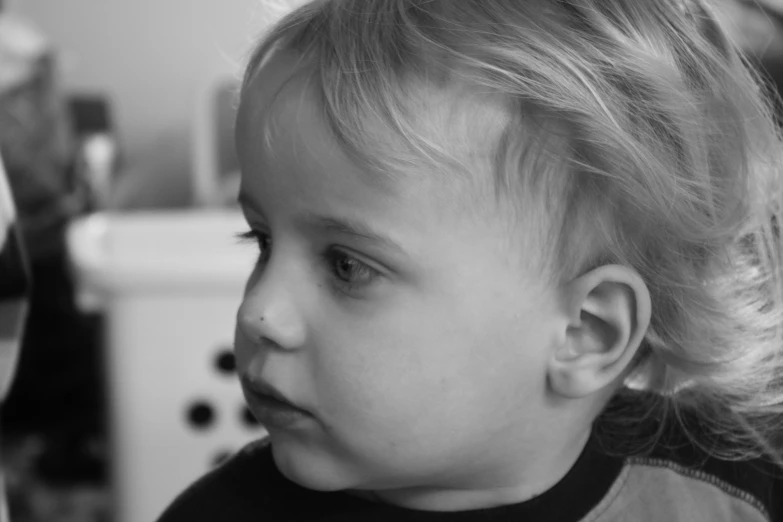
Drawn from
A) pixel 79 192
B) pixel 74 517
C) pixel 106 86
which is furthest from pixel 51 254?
pixel 106 86

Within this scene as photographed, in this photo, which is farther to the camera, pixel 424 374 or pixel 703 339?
pixel 703 339

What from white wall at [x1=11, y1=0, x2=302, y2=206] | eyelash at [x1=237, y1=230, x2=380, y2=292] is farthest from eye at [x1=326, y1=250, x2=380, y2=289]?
white wall at [x1=11, y1=0, x2=302, y2=206]

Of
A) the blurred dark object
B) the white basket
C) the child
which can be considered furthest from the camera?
the blurred dark object

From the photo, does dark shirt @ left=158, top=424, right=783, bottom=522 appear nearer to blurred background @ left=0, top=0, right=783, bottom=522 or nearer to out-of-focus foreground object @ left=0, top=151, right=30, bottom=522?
out-of-focus foreground object @ left=0, top=151, right=30, bottom=522

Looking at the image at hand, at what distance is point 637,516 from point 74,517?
1.40 m

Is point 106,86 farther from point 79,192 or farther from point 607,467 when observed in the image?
point 607,467

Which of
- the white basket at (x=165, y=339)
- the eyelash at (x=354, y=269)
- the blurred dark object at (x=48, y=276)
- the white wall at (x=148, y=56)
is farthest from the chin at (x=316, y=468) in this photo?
the white wall at (x=148, y=56)

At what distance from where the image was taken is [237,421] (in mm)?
1471

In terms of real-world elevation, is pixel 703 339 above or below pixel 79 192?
above

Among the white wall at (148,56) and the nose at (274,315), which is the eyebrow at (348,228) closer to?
the nose at (274,315)

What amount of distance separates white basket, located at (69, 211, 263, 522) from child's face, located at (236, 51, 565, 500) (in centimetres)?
74

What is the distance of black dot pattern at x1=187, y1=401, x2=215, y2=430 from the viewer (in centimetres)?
146

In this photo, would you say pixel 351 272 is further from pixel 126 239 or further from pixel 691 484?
pixel 126 239

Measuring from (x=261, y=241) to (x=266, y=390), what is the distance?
11 centimetres
